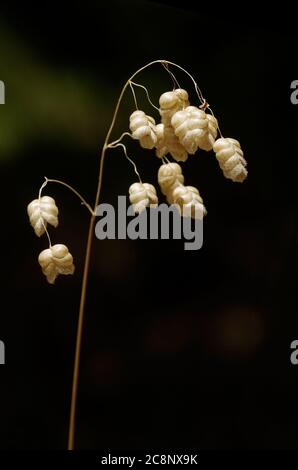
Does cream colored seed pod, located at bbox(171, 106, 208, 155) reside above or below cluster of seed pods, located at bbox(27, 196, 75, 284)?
above

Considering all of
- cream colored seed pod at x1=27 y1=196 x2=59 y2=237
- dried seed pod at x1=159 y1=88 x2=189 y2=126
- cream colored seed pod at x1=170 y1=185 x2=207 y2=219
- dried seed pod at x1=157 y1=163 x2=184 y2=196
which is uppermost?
dried seed pod at x1=159 y1=88 x2=189 y2=126

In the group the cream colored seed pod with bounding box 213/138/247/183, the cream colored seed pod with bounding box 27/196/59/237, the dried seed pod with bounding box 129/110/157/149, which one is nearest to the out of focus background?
the cream colored seed pod with bounding box 27/196/59/237

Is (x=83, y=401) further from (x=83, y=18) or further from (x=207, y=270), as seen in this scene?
(x=83, y=18)

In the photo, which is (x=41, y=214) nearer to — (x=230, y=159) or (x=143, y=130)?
(x=143, y=130)

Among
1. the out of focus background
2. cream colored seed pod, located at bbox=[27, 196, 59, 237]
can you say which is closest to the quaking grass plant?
cream colored seed pod, located at bbox=[27, 196, 59, 237]

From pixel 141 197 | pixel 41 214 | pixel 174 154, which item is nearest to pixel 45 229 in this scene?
pixel 41 214

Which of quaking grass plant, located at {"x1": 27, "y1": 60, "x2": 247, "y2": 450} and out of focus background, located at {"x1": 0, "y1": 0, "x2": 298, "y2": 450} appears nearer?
quaking grass plant, located at {"x1": 27, "y1": 60, "x2": 247, "y2": 450}

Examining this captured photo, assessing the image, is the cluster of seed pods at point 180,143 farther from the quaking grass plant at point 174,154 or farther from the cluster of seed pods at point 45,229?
the cluster of seed pods at point 45,229

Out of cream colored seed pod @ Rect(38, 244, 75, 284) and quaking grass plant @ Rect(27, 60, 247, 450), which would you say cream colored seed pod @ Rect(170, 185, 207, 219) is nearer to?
quaking grass plant @ Rect(27, 60, 247, 450)
